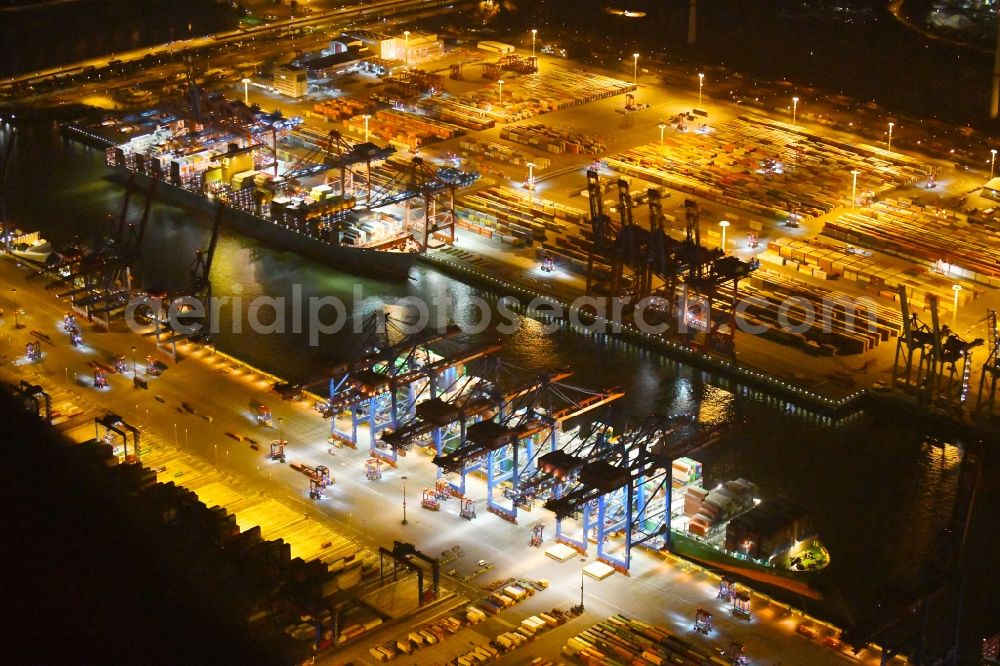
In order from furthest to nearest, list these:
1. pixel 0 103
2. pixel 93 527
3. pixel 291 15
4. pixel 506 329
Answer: pixel 291 15 < pixel 0 103 < pixel 506 329 < pixel 93 527

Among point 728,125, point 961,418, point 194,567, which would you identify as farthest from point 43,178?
point 961,418

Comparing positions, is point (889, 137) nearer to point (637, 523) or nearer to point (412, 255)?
point (412, 255)

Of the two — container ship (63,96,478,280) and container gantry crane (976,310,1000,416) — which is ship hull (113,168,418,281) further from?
container gantry crane (976,310,1000,416)

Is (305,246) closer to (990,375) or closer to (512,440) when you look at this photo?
(512,440)

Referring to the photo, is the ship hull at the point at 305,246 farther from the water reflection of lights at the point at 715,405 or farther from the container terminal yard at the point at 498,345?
the water reflection of lights at the point at 715,405

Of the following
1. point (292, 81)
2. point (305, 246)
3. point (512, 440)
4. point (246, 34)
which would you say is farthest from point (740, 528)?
point (246, 34)

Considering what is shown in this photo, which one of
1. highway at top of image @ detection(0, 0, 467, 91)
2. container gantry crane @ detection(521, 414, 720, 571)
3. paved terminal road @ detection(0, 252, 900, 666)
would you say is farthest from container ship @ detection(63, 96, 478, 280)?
container gantry crane @ detection(521, 414, 720, 571)
